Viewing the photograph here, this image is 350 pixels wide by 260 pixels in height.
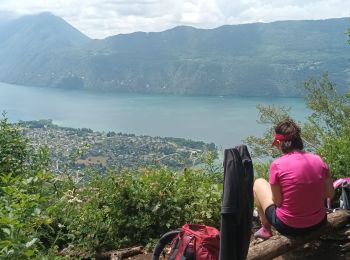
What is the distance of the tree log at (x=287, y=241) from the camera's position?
141 inches

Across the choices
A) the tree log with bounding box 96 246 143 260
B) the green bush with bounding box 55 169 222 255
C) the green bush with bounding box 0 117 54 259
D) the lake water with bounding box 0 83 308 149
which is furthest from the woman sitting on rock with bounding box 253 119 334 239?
the lake water with bounding box 0 83 308 149

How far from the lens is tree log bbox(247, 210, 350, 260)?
11.8 ft

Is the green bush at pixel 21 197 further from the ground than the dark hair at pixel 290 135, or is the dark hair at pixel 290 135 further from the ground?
the dark hair at pixel 290 135

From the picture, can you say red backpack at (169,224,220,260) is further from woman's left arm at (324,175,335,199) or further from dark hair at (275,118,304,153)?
woman's left arm at (324,175,335,199)

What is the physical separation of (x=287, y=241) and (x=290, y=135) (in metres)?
0.90

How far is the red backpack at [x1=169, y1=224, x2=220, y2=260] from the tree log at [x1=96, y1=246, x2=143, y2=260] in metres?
1.32

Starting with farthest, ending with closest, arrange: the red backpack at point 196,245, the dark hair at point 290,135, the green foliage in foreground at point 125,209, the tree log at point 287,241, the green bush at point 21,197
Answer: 1. the green foliage in foreground at point 125,209
2. the dark hair at point 290,135
3. the tree log at point 287,241
4. the red backpack at point 196,245
5. the green bush at point 21,197

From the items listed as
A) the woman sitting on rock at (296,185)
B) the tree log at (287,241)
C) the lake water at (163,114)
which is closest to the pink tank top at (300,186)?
the woman sitting on rock at (296,185)

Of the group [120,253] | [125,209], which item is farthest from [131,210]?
[120,253]

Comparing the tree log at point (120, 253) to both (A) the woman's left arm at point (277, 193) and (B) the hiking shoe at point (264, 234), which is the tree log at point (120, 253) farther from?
(A) the woman's left arm at point (277, 193)

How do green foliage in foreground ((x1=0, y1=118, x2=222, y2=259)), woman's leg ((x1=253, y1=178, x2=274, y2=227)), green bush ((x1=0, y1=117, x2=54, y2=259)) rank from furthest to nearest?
1. green foliage in foreground ((x1=0, y1=118, x2=222, y2=259))
2. woman's leg ((x1=253, y1=178, x2=274, y2=227))
3. green bush ((x1=0, y1=117, x2=54, y2=259))

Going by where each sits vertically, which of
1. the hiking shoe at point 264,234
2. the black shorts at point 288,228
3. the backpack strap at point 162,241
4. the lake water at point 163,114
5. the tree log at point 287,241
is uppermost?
the backpack strap at point 162,241

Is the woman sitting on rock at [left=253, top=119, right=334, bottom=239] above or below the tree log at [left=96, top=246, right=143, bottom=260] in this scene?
above

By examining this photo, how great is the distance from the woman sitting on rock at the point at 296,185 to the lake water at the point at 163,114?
55695mm
